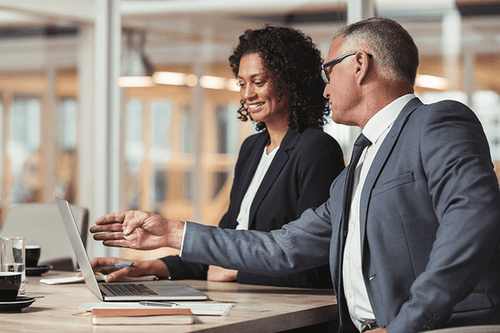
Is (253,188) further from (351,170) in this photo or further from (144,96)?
(144,96)

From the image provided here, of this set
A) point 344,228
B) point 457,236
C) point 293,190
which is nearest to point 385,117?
point 344,228

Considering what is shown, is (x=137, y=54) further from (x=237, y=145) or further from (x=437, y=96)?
(x=437, y=96)

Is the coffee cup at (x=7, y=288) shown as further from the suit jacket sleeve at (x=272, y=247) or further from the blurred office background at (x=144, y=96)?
the blurred office background at (x=144, y=96)

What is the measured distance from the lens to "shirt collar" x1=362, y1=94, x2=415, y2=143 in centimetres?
169

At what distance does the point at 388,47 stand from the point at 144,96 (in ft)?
14.0

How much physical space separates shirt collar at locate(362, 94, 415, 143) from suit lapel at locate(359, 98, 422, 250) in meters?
0.08

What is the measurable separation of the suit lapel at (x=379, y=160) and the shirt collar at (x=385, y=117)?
8cm

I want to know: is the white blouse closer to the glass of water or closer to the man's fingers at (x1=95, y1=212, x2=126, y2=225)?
the man's fingers at (x1=95, y1=212, x2=126, y2=225)

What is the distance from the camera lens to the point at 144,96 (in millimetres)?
5695

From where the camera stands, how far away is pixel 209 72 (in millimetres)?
5805

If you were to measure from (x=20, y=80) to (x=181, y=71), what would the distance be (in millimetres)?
1551

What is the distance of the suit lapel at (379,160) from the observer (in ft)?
5.13

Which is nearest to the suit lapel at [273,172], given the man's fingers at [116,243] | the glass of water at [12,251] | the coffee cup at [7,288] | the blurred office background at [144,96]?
the man's fingers at [116,243]

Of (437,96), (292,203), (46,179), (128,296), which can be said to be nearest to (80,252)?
(128,296)
